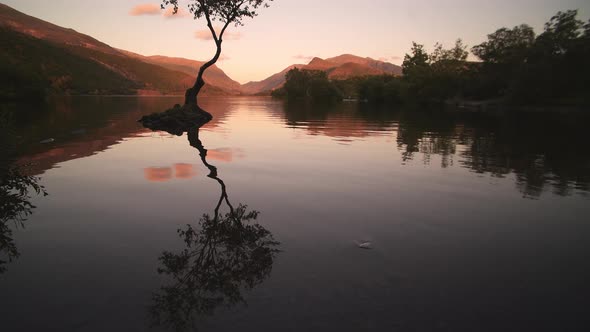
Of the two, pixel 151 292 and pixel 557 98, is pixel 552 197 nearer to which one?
pixel 151 292

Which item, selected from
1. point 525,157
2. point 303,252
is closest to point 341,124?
point 525,157

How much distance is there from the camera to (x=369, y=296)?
186 inches

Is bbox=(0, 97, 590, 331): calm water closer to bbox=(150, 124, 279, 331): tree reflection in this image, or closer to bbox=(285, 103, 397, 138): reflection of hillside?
bbox=(150, 124, 279, 331): tree reflection

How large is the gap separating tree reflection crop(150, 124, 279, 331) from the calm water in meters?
0.03

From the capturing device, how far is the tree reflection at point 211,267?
173 inches

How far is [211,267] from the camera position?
5.41 m

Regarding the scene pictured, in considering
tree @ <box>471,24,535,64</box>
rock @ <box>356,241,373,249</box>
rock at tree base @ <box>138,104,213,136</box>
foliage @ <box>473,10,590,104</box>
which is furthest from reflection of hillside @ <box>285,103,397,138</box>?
tree @ <box>471,24,535,64</box>

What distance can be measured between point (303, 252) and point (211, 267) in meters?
1.68

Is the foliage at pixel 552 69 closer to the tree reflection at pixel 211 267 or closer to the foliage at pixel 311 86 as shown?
the foliage at pixel 311 86

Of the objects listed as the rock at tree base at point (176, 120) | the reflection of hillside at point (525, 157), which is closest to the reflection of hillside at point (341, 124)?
the reflection of hillside at point (525, 157)

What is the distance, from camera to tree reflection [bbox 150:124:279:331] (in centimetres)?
440

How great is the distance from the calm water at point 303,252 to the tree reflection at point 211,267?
1.1 inches

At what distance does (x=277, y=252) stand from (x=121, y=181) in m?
7.64

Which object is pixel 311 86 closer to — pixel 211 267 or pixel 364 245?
pixel 364 245
